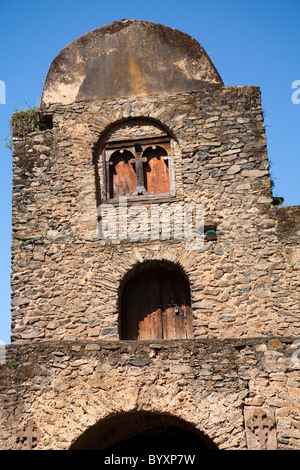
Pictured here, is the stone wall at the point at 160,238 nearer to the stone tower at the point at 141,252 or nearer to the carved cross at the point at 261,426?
the stone tower at the point at 141,252

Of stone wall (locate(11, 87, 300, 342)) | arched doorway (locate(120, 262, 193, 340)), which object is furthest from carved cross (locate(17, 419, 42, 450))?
arched doorway (locate(120, 262, 193, 340))

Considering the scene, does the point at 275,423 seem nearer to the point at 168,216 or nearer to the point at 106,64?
the point at 168,216

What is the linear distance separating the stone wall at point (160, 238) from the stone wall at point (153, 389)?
178 cm

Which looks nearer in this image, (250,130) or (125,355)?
(125,355)

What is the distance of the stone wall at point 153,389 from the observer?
8345 millimetres

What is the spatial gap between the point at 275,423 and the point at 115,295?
3615 millimetres

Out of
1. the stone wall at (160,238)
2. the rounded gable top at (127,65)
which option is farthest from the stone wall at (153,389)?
the rounded gable top at (127,65)

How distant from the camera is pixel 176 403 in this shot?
849 centimetres

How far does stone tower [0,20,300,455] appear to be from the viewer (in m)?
8.62

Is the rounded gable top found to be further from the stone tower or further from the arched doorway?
the arched doorway

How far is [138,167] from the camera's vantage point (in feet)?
39.3

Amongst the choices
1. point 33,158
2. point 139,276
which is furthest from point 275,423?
point 33,158

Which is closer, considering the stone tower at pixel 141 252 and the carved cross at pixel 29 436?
the carved cross at pixel 29 436

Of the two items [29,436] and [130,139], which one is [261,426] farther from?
[130,139]
